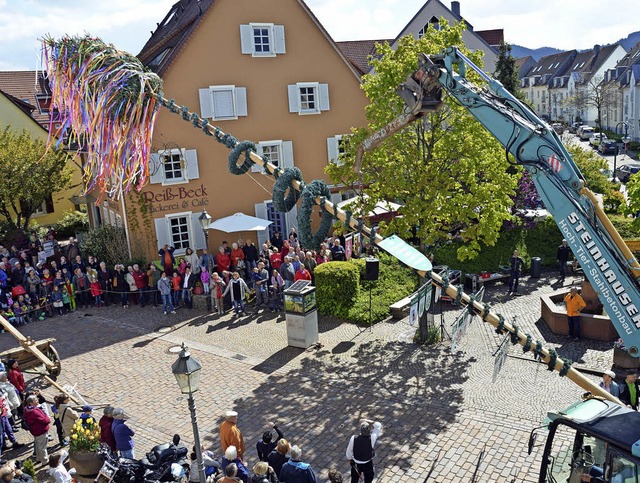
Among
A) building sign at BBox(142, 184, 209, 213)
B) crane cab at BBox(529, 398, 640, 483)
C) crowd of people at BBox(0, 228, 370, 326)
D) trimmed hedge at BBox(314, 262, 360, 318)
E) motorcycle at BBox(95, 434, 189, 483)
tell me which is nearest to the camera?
crane cab at BBox(529, 398, 640, 483)

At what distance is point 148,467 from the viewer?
9.84 meters

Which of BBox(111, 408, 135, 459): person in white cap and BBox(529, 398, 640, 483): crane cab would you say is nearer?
BBox(529, 398, 640, 483): crane cab

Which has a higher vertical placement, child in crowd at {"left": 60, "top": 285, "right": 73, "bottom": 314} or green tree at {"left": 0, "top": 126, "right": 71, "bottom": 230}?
green tree at {"left": 0, "top": 126, "right": 71, "bottom": 230}

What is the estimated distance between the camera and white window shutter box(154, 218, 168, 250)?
24750 mm

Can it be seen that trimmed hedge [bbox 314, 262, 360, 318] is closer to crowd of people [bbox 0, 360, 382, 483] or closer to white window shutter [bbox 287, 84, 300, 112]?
crowd of people [bbox 0, 360, 382, 483]

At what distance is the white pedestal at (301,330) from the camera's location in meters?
16.2

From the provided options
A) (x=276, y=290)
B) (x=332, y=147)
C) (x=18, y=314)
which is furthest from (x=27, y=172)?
(x=276, y=290)

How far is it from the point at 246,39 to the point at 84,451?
20.0m

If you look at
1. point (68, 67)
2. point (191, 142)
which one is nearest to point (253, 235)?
point (191, 142)

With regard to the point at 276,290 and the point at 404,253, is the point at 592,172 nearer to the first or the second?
the point at 276,290

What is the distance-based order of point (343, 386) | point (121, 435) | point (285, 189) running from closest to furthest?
point (285, 189)
point (121, 435)
point (343, 386)

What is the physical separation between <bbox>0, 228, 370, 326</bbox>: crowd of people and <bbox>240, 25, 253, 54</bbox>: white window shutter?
905cm

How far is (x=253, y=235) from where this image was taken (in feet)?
88.2

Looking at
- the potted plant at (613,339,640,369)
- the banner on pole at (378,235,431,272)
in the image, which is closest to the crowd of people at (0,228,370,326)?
the potted plant at (613,339,640,369)
